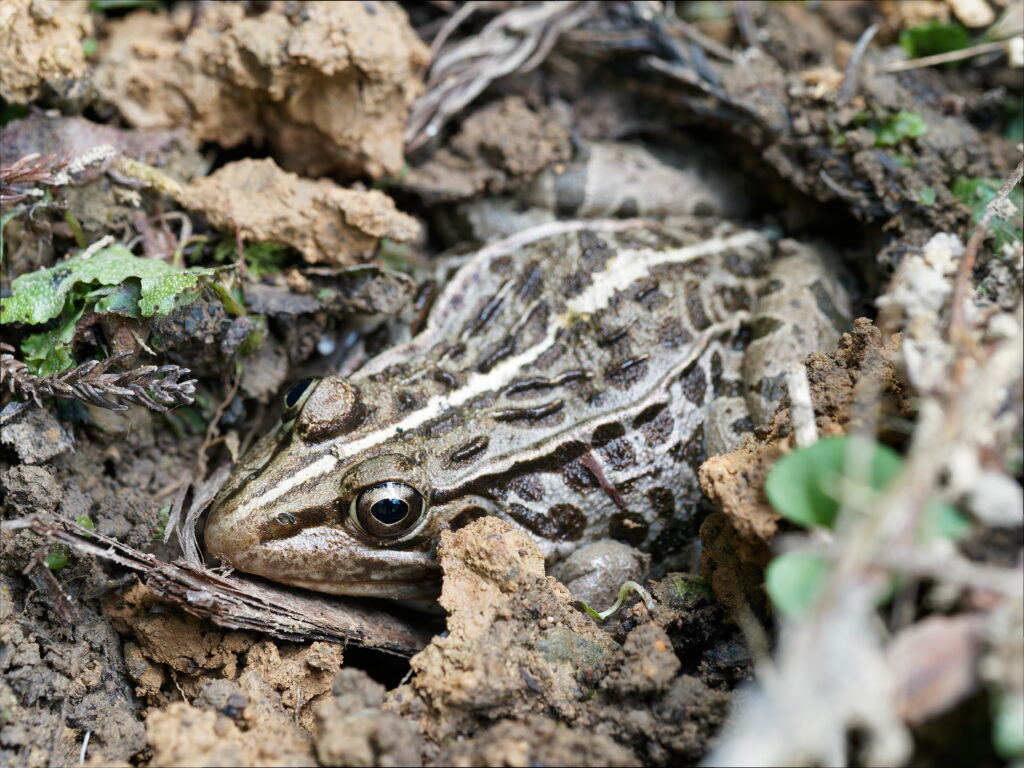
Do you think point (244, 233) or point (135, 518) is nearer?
point (135, 518)

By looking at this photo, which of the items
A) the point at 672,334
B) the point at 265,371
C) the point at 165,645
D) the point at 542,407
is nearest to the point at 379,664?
the point at 165,645

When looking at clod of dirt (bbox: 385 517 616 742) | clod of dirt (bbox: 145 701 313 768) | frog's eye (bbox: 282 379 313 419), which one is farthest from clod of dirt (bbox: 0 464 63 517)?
clod of dirt (bbox: 385 517 616 742)

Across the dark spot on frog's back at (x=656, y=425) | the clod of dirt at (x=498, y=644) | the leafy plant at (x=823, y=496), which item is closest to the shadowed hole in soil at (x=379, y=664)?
the clod of dirt at (x=498, y=644)

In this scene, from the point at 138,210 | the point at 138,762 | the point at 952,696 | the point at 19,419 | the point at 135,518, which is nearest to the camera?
the point at 952,696

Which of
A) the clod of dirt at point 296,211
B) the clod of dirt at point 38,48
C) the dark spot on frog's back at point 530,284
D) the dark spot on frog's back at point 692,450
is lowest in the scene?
the dark spot on frog's back at point 692,450

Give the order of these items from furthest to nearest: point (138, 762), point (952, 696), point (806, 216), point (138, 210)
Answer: point (806, 216)
point (138, 210)
point (138, 762)
point (952, 696)

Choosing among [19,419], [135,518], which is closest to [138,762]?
[135,518]

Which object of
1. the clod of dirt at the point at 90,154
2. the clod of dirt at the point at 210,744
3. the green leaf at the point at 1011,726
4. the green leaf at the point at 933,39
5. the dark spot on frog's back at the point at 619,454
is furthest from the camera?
the green leaf at the point at 933,39

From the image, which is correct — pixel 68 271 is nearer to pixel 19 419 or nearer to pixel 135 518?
pixel 19 419

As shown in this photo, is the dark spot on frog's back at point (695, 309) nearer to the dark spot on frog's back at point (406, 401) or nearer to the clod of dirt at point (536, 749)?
the dark spot on frog's back at point (406, 401)
